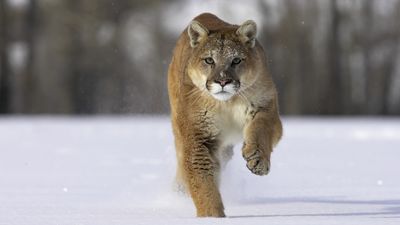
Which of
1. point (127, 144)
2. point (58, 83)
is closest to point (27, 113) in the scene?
point (58, 83)

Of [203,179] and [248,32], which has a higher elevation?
[248,32]

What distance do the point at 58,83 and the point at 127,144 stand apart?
17.3 m

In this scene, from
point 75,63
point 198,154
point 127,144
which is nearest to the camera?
point 198,154

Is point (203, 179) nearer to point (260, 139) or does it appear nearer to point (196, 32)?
point (260, 139)

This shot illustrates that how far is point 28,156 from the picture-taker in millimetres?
12422

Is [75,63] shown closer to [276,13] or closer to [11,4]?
[11,4]

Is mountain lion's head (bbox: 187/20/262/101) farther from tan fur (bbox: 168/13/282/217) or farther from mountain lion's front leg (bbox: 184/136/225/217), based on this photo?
mountain lion's front leg (bbox: 184/136/225/217)

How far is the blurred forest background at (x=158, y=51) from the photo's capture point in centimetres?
2808

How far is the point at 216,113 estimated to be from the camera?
667 cm

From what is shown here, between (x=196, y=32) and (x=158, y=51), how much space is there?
81.4 ft

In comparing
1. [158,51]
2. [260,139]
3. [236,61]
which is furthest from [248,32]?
[158,51]

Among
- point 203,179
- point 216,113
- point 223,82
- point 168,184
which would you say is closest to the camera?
point 223,82

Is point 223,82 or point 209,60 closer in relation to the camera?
point 223,82

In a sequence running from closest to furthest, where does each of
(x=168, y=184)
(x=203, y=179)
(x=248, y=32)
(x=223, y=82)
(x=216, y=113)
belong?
(x=223, y=82) < (x=203, y=179) < (x=216, y=113) < (x=248, y=32) < (x=168, y=184)
